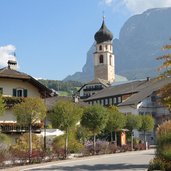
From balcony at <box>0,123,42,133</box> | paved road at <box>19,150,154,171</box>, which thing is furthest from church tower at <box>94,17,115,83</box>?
paved road at <box>19,150,154,171</box>

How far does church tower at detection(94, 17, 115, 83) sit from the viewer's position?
167 m

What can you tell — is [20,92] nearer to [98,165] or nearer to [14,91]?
[14,91]

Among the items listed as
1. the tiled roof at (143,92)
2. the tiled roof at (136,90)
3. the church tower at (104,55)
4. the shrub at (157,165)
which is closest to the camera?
the shrub at (157,165)

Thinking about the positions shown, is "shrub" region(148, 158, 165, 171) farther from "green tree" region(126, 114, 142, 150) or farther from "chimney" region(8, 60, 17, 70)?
"chimney" region(8, 60, 17, 70)

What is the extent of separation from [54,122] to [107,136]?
74.2ft

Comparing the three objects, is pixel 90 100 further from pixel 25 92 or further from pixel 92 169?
pixel 92 169

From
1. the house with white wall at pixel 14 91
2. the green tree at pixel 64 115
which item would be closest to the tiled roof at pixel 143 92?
the house with white wall at pixel 14 91

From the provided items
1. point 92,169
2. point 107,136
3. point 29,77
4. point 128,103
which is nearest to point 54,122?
point 29,77

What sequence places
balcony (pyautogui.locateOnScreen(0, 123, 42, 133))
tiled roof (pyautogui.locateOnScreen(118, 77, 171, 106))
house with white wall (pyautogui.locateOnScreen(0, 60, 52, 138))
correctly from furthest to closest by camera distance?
tiled roof (pyautogui.locateOnScreen(118, 77, 171, 106)) → house with white wall (pyautogui.locateOnScreen(0, 60, 52, 138)) → balcony (pyautogui.locateOnScreen(0, 123, 42, 133))

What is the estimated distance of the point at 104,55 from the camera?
171 metres

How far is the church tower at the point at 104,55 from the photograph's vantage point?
167 metres

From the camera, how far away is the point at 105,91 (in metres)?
114

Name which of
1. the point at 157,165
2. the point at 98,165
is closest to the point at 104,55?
the point at 98,165

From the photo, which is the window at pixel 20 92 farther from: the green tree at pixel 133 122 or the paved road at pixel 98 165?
the paved road at pixel 98 165
